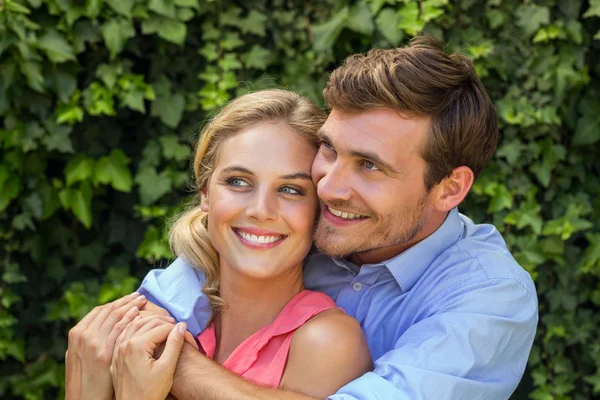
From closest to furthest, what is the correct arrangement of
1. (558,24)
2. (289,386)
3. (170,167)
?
(289,386) → (558,24) → (170,167)

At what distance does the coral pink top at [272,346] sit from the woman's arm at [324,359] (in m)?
0.04

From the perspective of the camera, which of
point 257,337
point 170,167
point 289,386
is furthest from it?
point 170,167

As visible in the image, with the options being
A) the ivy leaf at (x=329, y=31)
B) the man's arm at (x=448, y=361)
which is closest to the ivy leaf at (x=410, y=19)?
the ivy leaf at (x=329, y=31)

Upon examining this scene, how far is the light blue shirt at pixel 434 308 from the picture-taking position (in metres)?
2.02

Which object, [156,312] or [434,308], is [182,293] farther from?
[434,308]

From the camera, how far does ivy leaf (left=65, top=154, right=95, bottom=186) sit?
370 cm

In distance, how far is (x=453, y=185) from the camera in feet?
8.04

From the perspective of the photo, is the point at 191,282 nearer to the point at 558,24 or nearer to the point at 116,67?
the point at 116,67

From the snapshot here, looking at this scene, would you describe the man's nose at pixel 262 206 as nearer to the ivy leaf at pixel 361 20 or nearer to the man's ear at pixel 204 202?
the man's ear at pixel 204 202

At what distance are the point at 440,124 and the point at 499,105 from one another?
4.39ft

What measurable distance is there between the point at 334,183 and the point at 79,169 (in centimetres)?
177

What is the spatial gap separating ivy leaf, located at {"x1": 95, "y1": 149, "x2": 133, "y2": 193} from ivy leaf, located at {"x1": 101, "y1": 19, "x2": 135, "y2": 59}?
439 mm

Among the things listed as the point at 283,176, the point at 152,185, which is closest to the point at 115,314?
the point at 283,176

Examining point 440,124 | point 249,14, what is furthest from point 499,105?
point 440,124
